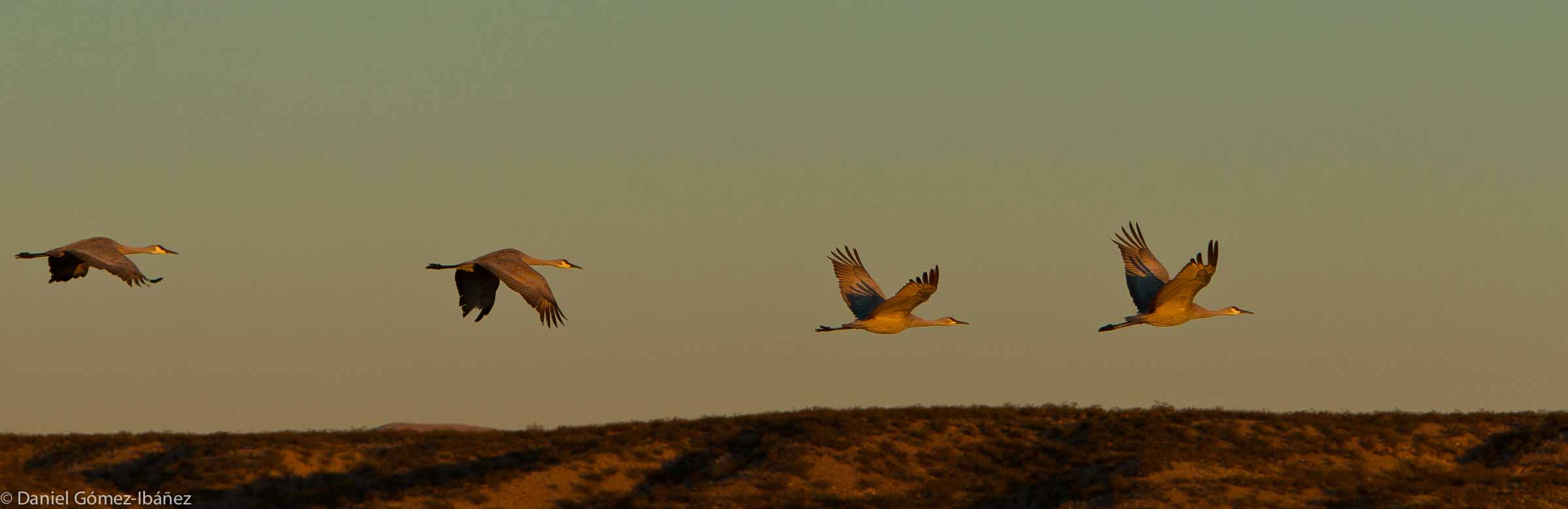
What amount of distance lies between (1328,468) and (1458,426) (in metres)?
4.62

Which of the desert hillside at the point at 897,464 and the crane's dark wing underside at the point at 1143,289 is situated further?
the desert hillside at the point at 897,464

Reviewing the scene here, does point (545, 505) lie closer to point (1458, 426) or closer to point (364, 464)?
point (364, 464)

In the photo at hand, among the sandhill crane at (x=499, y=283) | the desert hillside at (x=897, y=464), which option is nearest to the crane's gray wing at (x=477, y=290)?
the sandhill crane at (x=499, y=283)

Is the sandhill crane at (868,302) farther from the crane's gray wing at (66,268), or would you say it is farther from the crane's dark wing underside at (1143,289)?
the crane's gray wing at (66,268)

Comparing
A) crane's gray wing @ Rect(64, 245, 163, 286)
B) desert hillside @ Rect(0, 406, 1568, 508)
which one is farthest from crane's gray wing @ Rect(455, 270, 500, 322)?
desert hillside @ Rect(0, 406, 1568, 508)

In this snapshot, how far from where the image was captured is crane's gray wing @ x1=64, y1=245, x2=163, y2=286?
30.2 meters

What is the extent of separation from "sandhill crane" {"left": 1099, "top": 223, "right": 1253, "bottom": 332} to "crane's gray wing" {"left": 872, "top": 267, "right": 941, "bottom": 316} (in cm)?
310

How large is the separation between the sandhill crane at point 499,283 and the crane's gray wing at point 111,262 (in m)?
4.71

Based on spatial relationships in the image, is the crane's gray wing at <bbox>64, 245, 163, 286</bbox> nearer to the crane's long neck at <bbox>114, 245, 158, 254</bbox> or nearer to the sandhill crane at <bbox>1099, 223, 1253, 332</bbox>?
the crane's long neck at <bbox>114, 245, 158, 254</bbox>

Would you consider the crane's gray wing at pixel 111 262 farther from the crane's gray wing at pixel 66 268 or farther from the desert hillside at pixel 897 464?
the desert hillside at pixel 897 464

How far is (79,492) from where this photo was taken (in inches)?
1598

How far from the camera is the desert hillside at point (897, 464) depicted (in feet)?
131

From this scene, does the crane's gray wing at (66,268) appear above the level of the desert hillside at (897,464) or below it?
above

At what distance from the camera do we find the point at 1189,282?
31781mm
